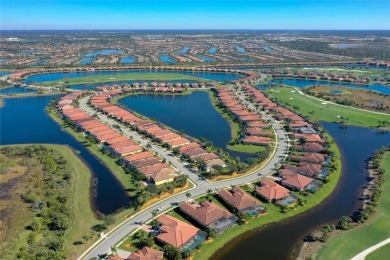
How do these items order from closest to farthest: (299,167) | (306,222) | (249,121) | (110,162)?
1. (306,222)
2. (299,167)
3. (110,162)
4. (249,121)

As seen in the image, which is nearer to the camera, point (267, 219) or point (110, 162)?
point (267, 219)

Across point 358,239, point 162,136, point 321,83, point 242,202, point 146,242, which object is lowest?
point 358,239

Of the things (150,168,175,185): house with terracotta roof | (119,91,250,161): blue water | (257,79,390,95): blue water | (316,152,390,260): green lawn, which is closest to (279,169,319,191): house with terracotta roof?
(316,152,390,260): green lawn

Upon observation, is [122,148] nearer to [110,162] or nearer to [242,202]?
[110,162]

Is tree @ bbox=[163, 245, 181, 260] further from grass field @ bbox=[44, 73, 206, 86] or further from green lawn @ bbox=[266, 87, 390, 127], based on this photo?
grass field @ bbox=[44, 73, 206, 86]

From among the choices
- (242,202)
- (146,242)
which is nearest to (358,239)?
(242,202)

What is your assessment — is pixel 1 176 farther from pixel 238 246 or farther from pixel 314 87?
pixel 314 87
